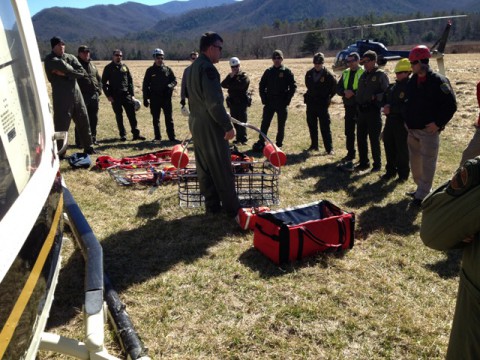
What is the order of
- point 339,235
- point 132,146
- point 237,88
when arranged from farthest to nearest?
1. point 132,146
2. point 237,88
3. point 339,235

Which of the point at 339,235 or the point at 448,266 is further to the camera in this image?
the point at 339,235

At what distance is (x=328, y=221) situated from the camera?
15.1 feet

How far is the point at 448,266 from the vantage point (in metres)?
4.50

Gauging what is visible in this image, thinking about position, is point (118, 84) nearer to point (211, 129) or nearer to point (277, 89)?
point (277, 89)

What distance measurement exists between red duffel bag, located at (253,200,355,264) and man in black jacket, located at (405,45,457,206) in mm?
1962

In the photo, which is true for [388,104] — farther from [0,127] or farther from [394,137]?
[0,127]

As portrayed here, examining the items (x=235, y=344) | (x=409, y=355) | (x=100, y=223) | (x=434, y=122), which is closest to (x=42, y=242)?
(x=235, y=344)

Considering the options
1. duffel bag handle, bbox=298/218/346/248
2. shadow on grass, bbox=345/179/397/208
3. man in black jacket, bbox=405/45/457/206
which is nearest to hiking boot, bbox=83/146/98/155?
shadow on grass, bbox=345/179/397/208

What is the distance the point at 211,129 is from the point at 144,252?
1.73m

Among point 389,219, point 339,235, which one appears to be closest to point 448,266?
point 339,235

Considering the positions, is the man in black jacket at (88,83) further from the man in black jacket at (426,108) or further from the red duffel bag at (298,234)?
the man in black jacket at (426,108)

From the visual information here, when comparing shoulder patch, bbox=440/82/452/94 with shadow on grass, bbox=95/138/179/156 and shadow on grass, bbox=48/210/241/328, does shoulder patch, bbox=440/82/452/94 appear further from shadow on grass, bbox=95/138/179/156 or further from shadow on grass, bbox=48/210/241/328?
shadow on grass, bbox=95/138/179/156

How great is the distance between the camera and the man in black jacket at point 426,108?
5594mm

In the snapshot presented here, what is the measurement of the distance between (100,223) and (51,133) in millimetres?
3196
